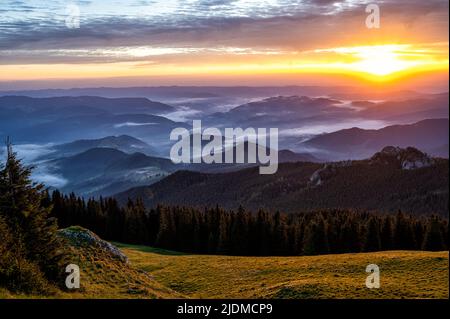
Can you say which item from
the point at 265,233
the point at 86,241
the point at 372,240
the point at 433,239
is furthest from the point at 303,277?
the point at 433,239

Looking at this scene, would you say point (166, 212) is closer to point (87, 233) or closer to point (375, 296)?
point (87, 233)

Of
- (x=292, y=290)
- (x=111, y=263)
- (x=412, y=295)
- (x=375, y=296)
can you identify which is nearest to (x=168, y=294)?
(x=111, y=263)

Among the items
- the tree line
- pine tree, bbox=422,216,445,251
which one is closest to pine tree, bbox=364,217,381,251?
the tree line

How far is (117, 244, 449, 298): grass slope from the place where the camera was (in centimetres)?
3950

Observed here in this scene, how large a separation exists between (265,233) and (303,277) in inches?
1916

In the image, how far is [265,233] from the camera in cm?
9825

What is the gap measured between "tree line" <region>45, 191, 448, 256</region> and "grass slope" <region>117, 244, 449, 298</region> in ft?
97.9

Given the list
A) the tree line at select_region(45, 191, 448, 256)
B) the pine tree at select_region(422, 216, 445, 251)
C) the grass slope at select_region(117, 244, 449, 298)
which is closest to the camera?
the grass slope at select_region(117, 244, 449, 298)

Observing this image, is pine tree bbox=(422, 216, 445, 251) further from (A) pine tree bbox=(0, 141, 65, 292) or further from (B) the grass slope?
(A) pine tree bbox=(0, 141, 65, 292)

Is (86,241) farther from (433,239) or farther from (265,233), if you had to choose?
(433,239)

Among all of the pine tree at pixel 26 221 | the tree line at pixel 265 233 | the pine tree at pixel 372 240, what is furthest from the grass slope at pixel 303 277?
the pine tree at pixel 372 240

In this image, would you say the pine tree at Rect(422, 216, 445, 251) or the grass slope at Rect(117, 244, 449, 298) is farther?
the pine tree at Rect(422, 216, 445, 251)

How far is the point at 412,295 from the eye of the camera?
123 feet

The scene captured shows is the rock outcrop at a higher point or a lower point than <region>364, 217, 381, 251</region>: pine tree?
higher
